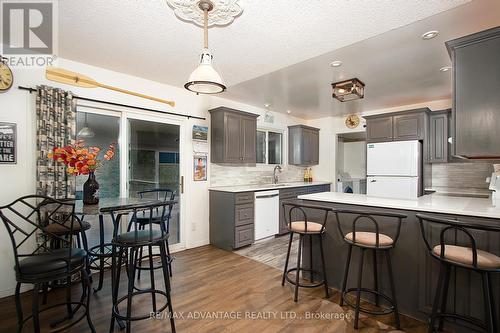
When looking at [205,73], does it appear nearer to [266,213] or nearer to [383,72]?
[383,72]

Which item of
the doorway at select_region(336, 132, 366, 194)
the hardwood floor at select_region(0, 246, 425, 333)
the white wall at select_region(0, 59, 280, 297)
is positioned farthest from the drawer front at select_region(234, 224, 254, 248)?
the doorway at select_region(336, 132, 366, 194)

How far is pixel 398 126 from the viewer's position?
4305mm

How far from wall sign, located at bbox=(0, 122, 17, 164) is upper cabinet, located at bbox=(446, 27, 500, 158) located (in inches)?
162

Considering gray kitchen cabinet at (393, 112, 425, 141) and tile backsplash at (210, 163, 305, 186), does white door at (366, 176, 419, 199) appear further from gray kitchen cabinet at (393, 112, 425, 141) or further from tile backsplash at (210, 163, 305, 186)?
tile backsplash at (210, 163, 305, 186)

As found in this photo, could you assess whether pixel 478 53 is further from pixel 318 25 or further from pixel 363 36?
pixel 318 25

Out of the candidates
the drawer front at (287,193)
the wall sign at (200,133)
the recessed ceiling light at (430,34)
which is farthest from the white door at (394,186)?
the wall sign at (200,133)

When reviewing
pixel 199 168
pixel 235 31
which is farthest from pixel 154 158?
pixel 235 31

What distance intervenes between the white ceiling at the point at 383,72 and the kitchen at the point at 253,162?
0.09 ft

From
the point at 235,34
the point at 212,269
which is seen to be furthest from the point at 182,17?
the point at 212,269

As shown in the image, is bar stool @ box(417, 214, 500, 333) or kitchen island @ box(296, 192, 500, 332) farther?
kitchen island @ box(296, 192, 500, 332)

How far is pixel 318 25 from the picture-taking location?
6.67 ft

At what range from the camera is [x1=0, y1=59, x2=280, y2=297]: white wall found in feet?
8.14

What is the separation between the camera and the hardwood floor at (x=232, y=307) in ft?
6.57

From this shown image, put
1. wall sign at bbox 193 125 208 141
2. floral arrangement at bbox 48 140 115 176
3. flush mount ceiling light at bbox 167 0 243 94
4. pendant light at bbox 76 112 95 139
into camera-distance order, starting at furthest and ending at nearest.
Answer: wall sign at bbox 193 125 208 141 < pendant light at bbox 76 112 95 139 < floral arrangement at bbox 48 140 115 176 < flush mount ceiling light at bbox 167 0 243 94
